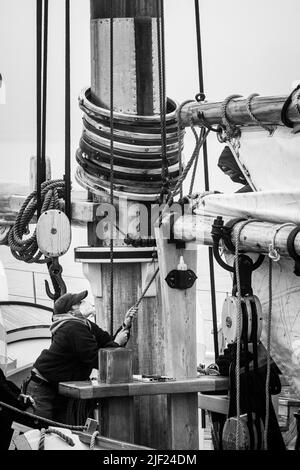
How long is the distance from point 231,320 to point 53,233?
6.62 feet

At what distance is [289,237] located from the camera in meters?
6.88

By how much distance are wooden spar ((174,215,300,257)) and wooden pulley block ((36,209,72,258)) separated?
108 cm

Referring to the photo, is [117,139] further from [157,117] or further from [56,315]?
[56,315]

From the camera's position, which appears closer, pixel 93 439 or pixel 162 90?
pixel 93 439

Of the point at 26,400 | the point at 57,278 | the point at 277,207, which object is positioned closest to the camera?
the point at 277,207

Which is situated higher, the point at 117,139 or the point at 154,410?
the point at 117,139

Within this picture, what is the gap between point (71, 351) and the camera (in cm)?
821

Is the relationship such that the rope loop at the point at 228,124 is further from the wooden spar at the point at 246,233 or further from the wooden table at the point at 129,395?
the wooden table at the point at 129,395

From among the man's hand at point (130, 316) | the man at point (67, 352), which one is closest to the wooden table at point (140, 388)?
the man at point (67, 352)

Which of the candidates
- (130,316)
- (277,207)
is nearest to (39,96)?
(130,316)

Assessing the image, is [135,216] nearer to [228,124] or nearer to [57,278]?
[57,278]

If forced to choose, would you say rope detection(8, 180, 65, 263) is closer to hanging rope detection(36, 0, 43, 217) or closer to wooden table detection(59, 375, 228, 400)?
hanging rope detection(36, 0, 43, 217)
